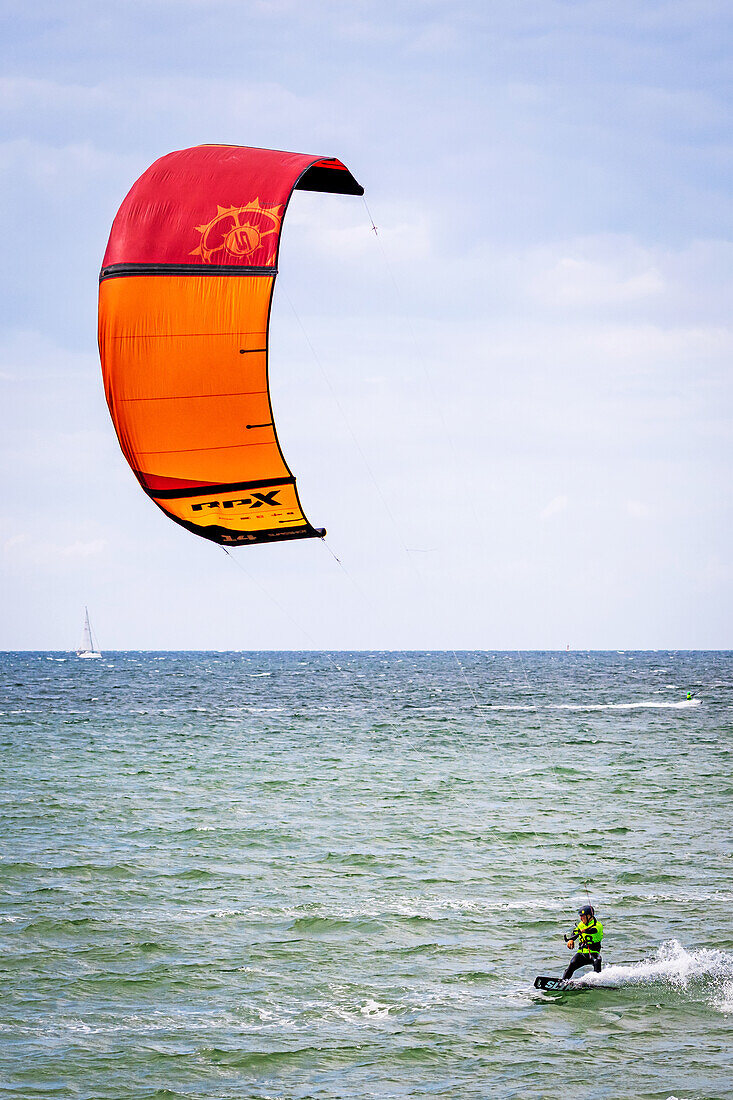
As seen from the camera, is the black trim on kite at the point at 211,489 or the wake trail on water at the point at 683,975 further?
the wake trail on water at the point at 683,975

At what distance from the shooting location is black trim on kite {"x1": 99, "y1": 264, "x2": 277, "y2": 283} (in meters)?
10.9

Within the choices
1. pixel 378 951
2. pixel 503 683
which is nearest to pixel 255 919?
pixel 378 951

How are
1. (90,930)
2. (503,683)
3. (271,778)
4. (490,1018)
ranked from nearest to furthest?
(490,1018), (90,930), (271,778), (503,683)

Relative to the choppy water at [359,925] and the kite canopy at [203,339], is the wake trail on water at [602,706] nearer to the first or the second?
the choppy water at [359,925]

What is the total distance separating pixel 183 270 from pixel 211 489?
223 cm

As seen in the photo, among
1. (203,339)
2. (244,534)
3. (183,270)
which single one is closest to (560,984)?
(244,534)

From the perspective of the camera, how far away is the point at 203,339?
10992 millimetres

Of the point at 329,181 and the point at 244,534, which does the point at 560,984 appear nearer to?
the point at 244,534

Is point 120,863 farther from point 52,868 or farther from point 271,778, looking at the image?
point 271,778

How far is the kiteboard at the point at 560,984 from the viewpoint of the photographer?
15.2 meters

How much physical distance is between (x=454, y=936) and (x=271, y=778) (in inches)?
727

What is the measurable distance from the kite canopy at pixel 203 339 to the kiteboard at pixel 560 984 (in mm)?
7914

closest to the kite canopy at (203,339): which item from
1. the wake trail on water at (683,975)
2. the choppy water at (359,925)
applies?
the choppy water at (359,925)

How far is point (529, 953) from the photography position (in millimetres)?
16734
